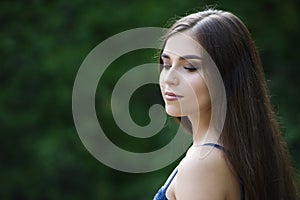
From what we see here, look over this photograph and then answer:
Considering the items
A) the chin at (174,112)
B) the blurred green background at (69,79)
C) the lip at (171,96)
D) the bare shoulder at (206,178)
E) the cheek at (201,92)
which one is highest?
the cheek at (201,92)

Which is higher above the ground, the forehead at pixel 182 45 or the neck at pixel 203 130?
the forehead at pixel 182 45

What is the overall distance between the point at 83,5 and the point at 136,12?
552 mm

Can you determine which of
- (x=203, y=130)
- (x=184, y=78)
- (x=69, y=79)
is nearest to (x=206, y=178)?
(x=203, y=130)

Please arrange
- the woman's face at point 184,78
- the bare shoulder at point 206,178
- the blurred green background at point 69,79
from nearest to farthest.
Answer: the bare shoulder at point 206,178, the woman's face at point 184,78, the blurred green background at point 69,79

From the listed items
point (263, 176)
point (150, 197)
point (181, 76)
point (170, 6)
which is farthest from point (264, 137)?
point (170, 6)

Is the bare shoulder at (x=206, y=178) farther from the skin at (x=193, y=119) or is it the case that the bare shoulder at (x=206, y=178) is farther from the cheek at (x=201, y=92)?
the cheek at (x=201, y=92)

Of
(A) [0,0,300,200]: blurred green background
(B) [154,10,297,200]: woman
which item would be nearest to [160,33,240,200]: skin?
(B) [154,10,297,200]: woman

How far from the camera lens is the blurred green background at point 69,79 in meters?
5.82

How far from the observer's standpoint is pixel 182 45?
1824 millimetres

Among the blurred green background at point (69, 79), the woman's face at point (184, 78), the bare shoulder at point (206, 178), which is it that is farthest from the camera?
the blurred green background at point (69, 79)

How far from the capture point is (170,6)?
571cm

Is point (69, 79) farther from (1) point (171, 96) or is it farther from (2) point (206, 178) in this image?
(2) point (206, 178)

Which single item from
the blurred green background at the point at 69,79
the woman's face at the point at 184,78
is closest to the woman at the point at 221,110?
the woman's face at the point at 184,78

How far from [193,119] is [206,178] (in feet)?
0.72
